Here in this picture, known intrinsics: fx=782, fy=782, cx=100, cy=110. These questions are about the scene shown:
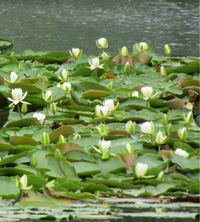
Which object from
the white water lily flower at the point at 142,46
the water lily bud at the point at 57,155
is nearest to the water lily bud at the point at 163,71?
the white water lily flower at the point at 142,46

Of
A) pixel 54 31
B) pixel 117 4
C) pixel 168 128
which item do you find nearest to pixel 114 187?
pixel 168 128

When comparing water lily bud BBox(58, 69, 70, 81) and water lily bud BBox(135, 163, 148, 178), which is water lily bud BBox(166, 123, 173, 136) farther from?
water lily bud BBox(58, 69, 70, 81)

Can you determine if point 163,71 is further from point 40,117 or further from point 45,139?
point 45,139

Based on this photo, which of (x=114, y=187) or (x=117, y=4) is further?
(x=117, y=4)

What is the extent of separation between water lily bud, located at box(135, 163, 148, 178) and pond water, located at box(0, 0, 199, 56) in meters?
2.49

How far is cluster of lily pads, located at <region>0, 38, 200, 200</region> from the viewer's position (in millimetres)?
2006

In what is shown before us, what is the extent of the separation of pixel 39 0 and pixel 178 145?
534 centimetres

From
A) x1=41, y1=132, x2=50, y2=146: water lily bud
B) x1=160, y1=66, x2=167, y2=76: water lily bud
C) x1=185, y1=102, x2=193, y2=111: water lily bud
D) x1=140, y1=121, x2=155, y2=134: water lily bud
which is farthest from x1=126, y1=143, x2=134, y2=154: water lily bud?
x1=160, y1=66, x2=167, y2=76: water lily bud

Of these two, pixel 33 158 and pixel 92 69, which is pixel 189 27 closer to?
pixel 92 69

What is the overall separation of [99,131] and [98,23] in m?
3.33

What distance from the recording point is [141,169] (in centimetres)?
204

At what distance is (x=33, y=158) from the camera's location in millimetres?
2129

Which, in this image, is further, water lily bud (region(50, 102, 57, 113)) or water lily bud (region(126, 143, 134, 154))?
water lily bud (region(50, 102, 57, 113))

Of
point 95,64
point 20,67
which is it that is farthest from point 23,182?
point 20,67
